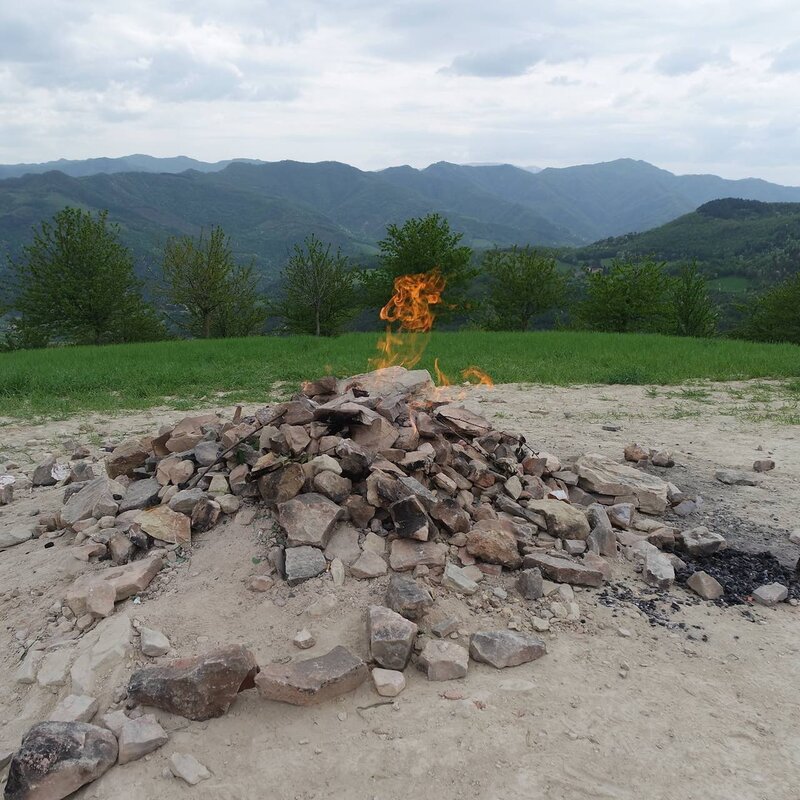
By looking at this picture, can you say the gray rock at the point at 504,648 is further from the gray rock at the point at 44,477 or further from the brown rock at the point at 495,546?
the gray rock at the point at 44,477

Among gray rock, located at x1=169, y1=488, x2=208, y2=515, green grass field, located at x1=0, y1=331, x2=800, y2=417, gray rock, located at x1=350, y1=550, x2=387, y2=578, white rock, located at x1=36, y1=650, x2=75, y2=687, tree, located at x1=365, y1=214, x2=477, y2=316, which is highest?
tree, located at x1=365, y1=214, x2=477, y2=316

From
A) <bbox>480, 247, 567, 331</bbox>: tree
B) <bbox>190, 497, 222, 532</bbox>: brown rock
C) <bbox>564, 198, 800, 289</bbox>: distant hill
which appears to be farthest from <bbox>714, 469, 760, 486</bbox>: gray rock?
<bbox>564, 198, 800, 289</bbox>: distant hill

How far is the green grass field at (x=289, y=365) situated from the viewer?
41.6ft

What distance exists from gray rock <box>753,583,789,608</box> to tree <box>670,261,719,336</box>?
33.5 m

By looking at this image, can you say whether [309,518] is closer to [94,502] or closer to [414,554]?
[414,554]

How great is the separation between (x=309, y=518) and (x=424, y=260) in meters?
27.1

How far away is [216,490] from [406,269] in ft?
87.9

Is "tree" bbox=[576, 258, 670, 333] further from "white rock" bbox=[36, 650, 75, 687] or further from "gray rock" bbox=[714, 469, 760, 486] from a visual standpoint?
"white rock" bbox=[36, 650, 75, 687]

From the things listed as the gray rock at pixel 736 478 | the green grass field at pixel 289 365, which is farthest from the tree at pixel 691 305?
the gray rock at pixel 736 478

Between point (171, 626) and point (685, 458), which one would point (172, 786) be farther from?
point (685, 458)

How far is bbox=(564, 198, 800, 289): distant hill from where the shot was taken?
11467 cm

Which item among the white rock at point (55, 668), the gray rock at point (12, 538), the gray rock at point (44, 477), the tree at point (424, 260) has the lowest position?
the gray rock at point (44, 477)

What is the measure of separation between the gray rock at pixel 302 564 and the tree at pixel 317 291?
2760cm

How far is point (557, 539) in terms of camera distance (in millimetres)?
4812
